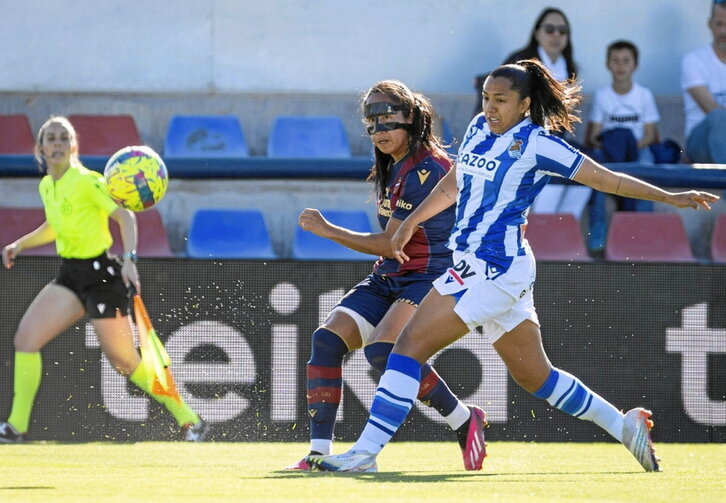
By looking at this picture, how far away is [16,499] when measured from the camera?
474 centimetres

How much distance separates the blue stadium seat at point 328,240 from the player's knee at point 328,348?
124 inches

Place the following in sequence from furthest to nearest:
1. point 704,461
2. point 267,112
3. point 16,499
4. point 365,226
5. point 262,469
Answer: point 267,112
point 365,226
point 704,461
point 262,469
point 16,499

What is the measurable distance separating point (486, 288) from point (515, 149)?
617mm

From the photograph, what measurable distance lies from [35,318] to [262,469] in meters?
2.42

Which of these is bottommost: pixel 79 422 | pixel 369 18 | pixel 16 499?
pixel 79 422

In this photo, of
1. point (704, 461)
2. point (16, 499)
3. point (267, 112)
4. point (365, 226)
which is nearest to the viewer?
point (16, 499)

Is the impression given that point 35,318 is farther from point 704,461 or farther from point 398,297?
point 704,461

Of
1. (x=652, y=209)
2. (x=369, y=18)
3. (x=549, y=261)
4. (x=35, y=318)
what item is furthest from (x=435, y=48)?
(x=35, y=318)

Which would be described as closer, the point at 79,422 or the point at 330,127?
the point at 79,422

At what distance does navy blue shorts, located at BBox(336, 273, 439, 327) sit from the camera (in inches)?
256

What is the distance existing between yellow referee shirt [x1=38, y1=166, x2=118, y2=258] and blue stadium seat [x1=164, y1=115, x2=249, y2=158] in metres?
2.43

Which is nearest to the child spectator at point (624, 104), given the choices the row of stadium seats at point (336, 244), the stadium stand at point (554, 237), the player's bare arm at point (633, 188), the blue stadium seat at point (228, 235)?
the row of stadium seats at point (336, 244)

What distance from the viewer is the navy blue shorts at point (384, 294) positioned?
650 centimetres

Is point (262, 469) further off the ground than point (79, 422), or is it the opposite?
point (262, 469)
